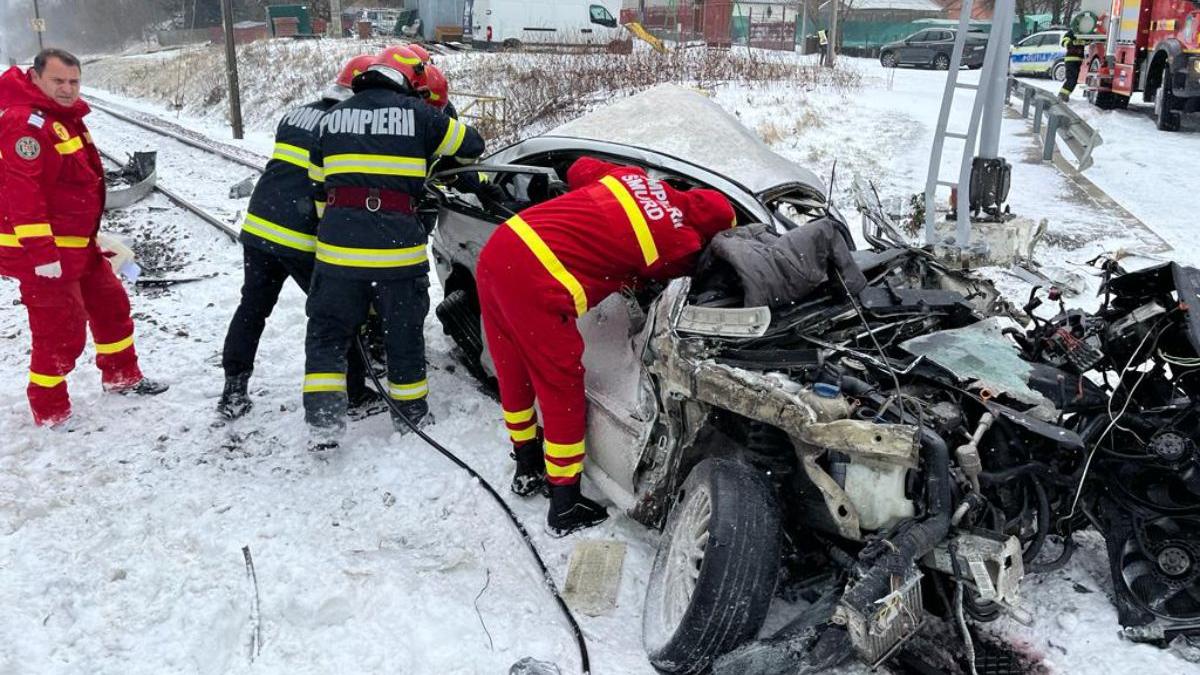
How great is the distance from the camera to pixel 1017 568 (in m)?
2.22

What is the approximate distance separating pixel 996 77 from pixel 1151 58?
9.37m

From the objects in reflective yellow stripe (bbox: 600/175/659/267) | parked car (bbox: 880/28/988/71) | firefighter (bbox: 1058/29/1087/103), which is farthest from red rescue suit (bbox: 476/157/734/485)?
parked car (bbox: 880/28/988/71)

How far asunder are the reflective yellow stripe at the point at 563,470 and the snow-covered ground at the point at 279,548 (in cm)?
24

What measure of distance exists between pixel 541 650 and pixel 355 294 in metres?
1.81

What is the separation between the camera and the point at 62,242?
12.7 ft

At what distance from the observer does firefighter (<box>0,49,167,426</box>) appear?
3.66 metres

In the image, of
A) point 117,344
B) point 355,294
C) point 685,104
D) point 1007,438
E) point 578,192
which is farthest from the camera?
point 117,344

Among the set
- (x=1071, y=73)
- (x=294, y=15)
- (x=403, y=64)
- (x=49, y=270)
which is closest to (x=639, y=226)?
(x=403, y=64)

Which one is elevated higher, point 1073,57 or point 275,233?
point 1073,57

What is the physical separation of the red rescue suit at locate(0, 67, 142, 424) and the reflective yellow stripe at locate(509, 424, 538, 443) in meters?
2.17

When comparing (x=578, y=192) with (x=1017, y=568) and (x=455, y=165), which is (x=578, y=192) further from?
(x=1017, y=568)

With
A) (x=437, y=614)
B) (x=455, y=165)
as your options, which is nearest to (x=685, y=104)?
(x=455, y=165)

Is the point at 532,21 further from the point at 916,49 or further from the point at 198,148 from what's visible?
the point at 198,148

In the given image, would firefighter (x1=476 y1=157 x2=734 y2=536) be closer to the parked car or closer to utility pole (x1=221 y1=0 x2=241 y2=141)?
utility pole (x1=221 y1=0 x2=241 y2=141)
